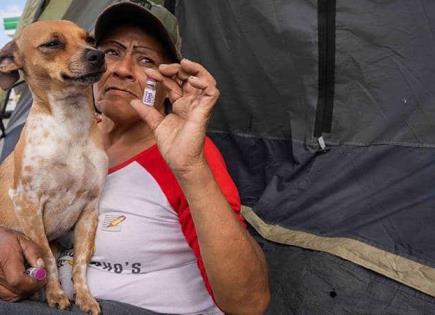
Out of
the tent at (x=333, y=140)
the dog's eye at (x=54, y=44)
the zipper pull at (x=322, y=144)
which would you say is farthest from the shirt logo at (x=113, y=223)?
the zipper pull at (x=322, y=144)

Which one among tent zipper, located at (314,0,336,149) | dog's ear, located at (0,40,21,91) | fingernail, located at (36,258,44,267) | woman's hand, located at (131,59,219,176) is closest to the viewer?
woman's hand, located at (131,59,219,176)

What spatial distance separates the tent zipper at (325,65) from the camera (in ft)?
7.04

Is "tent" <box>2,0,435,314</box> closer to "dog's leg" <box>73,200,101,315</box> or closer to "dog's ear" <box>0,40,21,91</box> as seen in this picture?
"dog's leg" <box>73,200,101,315</box>

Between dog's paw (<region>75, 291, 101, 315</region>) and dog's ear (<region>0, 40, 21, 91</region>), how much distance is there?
0.79 metres

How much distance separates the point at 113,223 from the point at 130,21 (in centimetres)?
75

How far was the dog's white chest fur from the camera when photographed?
5.34ft

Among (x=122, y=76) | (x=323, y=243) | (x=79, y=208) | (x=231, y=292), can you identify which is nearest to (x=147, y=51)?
(x=122, y=76)

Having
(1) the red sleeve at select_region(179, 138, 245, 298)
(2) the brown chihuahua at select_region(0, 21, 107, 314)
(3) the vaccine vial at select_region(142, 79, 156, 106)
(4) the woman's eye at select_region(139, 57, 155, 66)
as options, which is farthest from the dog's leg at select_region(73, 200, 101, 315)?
(4) the woman's eye at select_region(139, 57, 155, 66)

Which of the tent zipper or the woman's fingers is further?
the tent zipper

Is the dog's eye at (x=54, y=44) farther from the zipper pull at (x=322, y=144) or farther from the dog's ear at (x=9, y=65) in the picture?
the zipper pull at (x=322, y=144)

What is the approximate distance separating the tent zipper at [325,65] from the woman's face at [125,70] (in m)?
0.73

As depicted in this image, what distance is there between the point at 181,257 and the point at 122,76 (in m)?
0.67

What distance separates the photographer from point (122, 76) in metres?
1.81

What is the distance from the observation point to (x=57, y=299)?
1.59 meters
